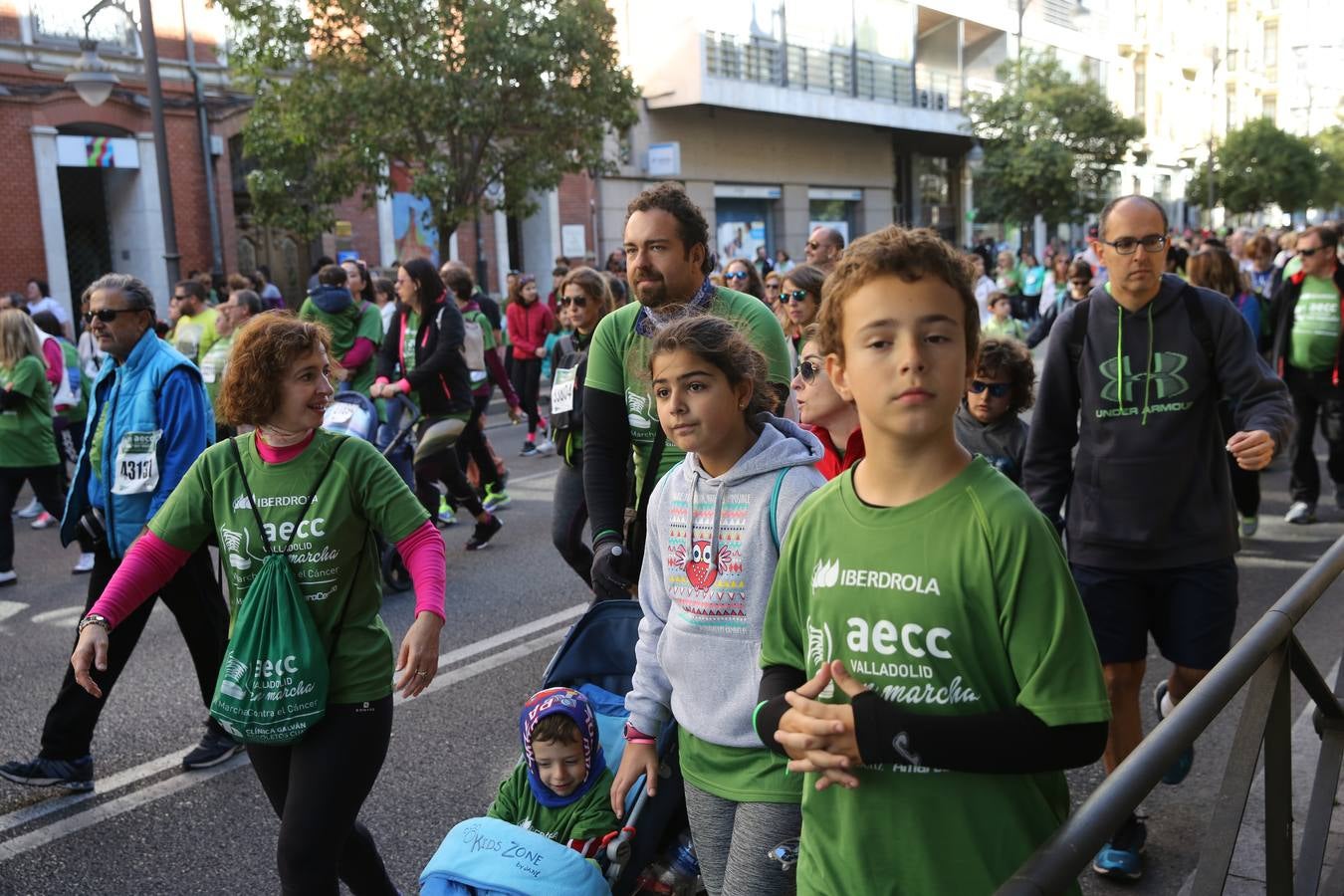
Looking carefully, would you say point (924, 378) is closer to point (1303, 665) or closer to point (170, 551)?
point (1303, 665)

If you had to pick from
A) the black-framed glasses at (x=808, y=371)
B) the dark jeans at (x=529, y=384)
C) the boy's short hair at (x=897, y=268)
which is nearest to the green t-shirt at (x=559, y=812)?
the black-framed glasses at (x=808, y=371)

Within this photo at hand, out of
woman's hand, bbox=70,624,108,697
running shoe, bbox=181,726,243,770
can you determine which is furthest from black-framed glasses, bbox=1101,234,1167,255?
running shoe, bbox=181,726,243,770

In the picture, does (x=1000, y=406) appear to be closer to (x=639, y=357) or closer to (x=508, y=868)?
(x=639, y=357)

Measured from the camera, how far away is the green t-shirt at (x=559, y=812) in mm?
3096

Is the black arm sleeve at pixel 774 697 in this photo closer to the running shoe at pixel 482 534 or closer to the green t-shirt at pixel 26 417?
the running shoe at pixel 482 534

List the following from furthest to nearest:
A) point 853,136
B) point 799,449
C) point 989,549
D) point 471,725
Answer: point 853,136, point 471,725, point 799,449, point 989,549

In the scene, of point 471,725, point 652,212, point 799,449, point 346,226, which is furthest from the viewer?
point 346,226

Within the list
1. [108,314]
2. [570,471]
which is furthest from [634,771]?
[108,314]

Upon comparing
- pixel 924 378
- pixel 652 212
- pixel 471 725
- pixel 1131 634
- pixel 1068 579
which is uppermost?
pixel 652 212

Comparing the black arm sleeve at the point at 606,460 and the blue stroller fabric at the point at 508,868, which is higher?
the black arm sleeve at the point at 606,460

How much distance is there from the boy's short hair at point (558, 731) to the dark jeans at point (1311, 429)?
696 cm

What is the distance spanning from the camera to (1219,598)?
355cm

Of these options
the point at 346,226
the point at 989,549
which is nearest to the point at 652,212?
the point at 989,549

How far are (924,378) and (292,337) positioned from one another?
1856 millimetres
